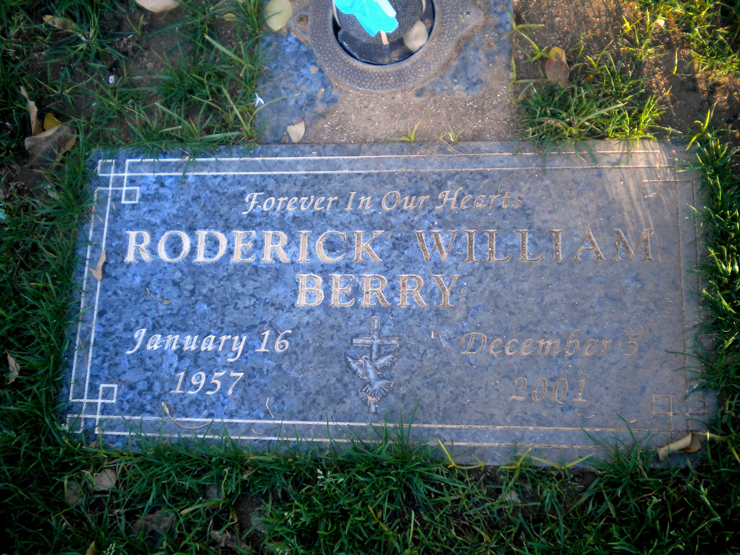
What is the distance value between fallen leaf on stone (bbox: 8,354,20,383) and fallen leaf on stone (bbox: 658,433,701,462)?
3.21 meters

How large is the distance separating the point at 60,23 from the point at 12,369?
1.99m

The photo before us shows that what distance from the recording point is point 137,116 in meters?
2.72

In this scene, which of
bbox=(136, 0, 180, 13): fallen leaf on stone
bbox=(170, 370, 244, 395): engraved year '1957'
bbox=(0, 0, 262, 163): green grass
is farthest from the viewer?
bbox=(136, 0, 180, 13): fallen leaf on stone

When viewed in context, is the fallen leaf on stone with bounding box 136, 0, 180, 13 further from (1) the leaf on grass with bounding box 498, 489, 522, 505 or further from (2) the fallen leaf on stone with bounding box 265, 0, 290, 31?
(1) the leaf on grass with bounding box 498, 489, 522, 505

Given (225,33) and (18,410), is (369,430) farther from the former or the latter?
(225,33)

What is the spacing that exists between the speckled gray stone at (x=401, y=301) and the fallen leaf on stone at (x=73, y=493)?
266mm

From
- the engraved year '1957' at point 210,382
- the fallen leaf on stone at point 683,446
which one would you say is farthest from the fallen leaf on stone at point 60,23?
the fallen leaf on stone at point 683,446

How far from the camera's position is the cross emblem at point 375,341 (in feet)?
7.81

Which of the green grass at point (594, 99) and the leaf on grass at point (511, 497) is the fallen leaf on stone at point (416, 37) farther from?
the leaf on grass at point (511, 497)

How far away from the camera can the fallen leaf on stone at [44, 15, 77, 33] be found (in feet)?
9.26

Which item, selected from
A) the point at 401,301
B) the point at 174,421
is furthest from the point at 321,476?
the point at 401,301

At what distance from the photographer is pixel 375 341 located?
2389mm

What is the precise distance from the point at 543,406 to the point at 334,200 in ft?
4.76

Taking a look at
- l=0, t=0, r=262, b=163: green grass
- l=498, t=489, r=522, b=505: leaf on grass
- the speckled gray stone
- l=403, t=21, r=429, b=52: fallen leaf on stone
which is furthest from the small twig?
l=403, t=21, r=429, b=52: fallen leaf on stone
